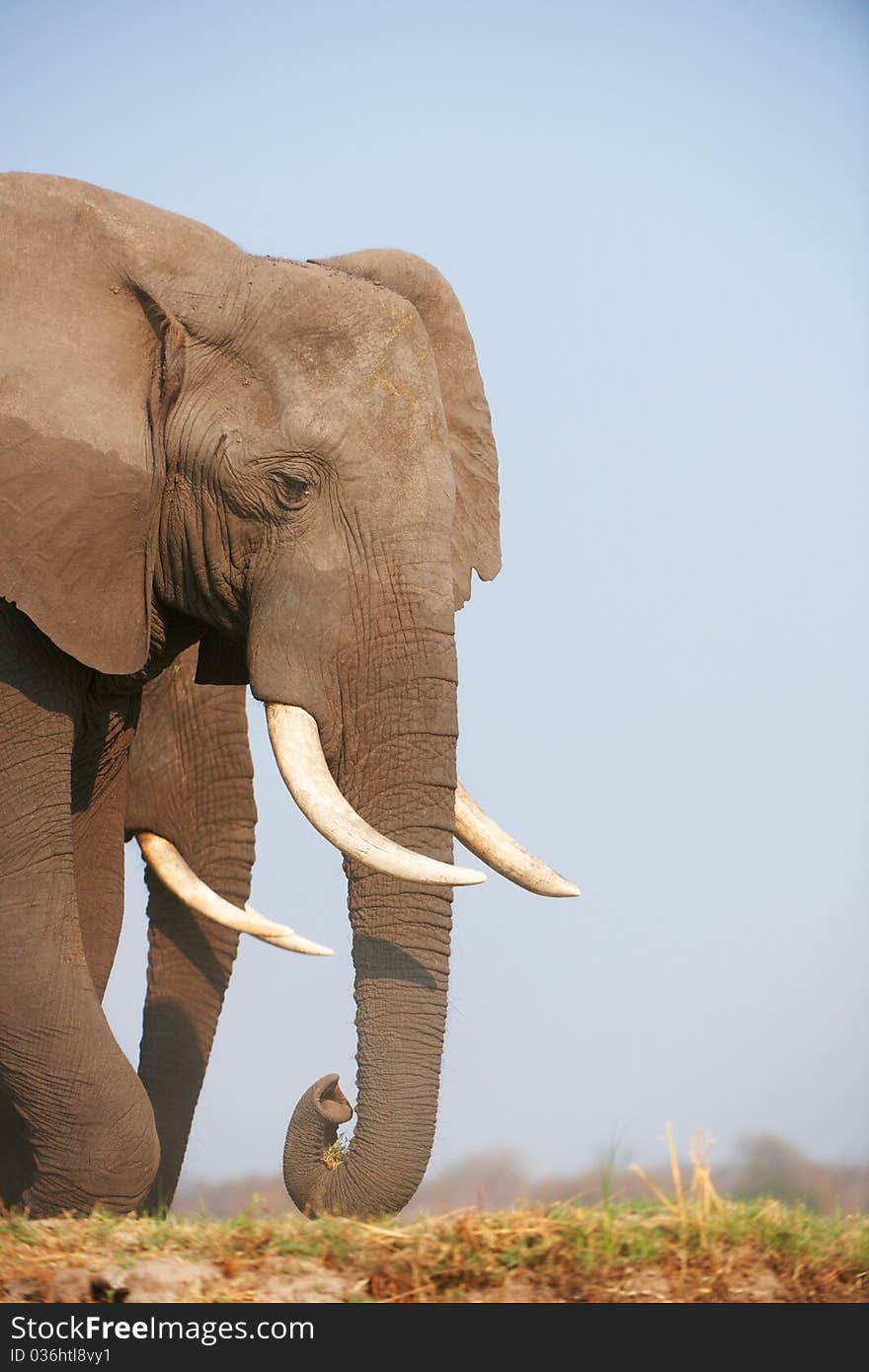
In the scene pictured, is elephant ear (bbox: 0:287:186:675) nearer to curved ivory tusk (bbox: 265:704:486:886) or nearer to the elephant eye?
the elephant eye

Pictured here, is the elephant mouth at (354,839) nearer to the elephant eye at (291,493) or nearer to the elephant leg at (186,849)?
the elephant eye at (291,493)

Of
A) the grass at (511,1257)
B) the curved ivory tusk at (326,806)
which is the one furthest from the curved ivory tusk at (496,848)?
the grass at (511,1257)

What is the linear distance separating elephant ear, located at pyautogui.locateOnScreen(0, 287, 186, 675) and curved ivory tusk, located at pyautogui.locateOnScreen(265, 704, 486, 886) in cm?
59

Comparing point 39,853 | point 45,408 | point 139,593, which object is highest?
point 45,408

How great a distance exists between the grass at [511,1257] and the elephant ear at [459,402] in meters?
2.48

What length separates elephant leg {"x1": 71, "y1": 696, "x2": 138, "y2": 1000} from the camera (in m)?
7.25

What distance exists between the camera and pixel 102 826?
7.68 metres

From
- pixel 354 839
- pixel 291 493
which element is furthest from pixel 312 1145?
pixel 291 493

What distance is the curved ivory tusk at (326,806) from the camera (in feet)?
20.2

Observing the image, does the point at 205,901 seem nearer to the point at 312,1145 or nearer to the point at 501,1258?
the point at 312,1145
